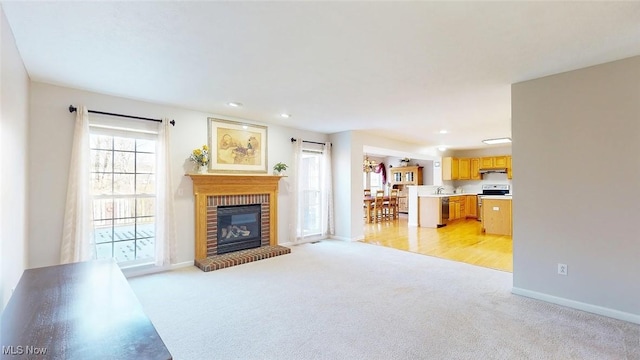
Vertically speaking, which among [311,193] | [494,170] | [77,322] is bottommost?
[77,322]

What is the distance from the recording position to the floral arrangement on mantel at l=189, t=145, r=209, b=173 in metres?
4.39

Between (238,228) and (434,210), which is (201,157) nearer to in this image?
(238,228)

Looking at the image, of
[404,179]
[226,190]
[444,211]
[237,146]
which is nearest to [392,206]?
[444,211]

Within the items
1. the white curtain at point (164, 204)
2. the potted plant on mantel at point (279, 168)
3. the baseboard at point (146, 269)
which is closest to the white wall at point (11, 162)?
the baseboard at point (146, 269)

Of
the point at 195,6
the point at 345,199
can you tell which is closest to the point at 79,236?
the point at 195,6

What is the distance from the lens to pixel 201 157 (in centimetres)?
441

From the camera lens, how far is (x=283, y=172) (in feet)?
18.7

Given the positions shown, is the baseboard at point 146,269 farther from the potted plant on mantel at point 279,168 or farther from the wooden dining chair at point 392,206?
the wooden dining chair at point 392,206

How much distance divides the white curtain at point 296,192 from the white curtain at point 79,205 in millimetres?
3139

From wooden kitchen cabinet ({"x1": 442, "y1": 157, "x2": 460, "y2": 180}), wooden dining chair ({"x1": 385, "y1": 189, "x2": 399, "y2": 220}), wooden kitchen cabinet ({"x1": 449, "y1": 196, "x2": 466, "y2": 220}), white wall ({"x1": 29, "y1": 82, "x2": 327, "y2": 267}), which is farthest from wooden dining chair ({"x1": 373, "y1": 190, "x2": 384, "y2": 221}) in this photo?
white wall ({"x1": 29, "y1": 82, "x2": 327, "y2": 267})

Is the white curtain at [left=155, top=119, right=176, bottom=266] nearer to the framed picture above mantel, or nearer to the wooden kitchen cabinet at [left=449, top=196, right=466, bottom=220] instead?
the framed picture above mantel

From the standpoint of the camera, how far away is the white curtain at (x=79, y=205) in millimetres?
3373

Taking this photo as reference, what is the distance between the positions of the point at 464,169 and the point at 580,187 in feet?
24.2

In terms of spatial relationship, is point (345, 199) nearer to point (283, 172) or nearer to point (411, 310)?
point (283, 172)
